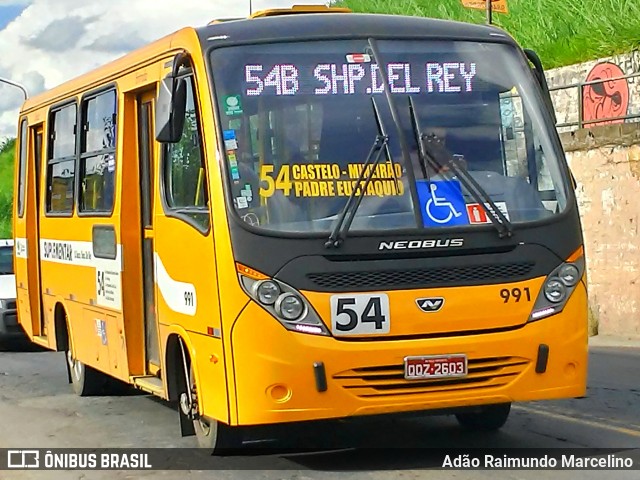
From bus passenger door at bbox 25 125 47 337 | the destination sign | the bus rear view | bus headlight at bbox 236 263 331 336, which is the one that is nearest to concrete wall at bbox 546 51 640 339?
bus passenger door at bbox 25 125 47 337

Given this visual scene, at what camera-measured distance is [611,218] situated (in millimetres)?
18734

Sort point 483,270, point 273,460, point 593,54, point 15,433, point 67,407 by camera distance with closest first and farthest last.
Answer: point 483,270 < point 273,460 < point 15,433 < point 67,407 < point 593,54

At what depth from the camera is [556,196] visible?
8.06 meters

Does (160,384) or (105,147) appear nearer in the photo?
(160,384)

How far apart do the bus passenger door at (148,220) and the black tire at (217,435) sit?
1.10 meters

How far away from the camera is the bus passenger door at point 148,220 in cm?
960

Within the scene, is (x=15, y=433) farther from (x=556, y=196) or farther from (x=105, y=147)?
(x=556, y=196)

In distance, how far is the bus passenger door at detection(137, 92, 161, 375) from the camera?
9.60m

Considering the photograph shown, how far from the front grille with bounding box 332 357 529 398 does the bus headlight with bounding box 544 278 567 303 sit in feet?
1.36

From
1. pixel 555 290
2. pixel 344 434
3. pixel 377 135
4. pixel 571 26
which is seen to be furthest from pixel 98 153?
pixel 571 26

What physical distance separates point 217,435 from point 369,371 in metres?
1.36

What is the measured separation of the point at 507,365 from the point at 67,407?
17.5 feet

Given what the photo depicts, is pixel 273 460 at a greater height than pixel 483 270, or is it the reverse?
pixel 483 270

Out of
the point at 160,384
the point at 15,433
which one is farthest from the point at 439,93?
the point at 15,433
